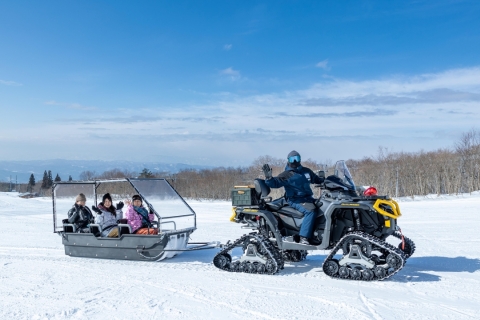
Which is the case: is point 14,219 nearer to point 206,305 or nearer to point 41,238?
point 41,238

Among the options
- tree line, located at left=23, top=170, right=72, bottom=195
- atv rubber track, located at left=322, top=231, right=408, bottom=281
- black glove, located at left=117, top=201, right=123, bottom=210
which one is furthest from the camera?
tree line, located at left=23, top=170, right=72, bottom=195

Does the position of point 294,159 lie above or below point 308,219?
above

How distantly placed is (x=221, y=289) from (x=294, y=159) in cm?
234

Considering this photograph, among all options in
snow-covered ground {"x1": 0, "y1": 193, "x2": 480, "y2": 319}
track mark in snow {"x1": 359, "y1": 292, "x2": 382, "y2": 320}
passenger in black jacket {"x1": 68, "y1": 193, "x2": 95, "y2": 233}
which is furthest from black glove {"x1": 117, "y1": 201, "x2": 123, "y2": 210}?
track mark in snow {"x1": 359, "y1": 292, "x2": 382, "y2": 320}

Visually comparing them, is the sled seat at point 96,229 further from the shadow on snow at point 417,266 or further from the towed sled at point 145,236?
the shadow on snow at point 417,266

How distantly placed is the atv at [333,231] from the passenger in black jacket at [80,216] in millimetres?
2955

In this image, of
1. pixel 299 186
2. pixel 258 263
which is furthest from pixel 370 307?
pixel 299 186

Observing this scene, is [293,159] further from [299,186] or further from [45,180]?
[45,180]

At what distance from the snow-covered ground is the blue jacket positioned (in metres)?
1.11

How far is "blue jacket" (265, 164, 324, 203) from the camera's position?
724cm

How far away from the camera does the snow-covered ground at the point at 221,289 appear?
5148 millimetres

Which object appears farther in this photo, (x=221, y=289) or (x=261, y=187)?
(x=261, y=187)

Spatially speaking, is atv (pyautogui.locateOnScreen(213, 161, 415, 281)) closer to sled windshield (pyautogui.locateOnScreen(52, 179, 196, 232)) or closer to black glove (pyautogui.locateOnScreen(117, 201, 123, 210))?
sled windshield (pyautogui.locateOnScreen(52, 179, 196, 232))

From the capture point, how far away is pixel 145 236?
817 centimetres
